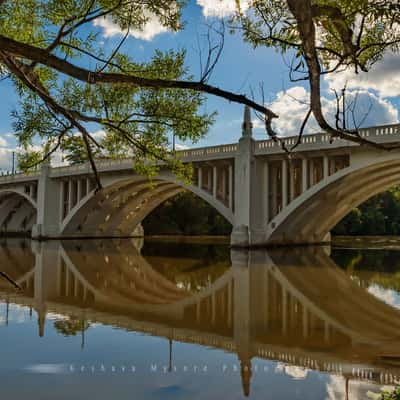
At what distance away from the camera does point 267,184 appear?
26812 mm

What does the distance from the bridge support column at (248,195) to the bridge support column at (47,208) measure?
19.5 metres

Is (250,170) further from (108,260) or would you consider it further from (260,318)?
(260,318)

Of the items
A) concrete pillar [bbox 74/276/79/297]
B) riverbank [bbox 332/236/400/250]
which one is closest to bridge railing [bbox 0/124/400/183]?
concrete pillar [bbox 74/276/79/297]

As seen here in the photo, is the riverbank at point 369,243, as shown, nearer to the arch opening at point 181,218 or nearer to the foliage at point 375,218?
the foliage at point 375,218

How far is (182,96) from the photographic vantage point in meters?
7.40

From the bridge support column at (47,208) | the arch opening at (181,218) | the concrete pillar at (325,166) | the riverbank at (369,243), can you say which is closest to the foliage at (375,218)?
the riverbank at (369,243)

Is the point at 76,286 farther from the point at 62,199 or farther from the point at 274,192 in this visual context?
the point at 62,199

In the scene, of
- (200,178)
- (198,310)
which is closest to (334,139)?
(200,178)

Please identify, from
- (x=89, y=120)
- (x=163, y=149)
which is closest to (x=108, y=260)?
(x=163, y=149)

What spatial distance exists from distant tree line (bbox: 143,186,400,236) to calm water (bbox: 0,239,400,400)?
35426 millimetres

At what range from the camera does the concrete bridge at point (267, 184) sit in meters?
23.2

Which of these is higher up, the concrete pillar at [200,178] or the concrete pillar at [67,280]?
the concrete pillar at [200,178]

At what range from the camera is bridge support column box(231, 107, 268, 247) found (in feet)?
85.5

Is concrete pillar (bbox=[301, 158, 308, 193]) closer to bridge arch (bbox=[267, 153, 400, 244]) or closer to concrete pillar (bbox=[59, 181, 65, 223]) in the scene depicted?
bridge arch (bbox=[267, 153, 400, 244])
